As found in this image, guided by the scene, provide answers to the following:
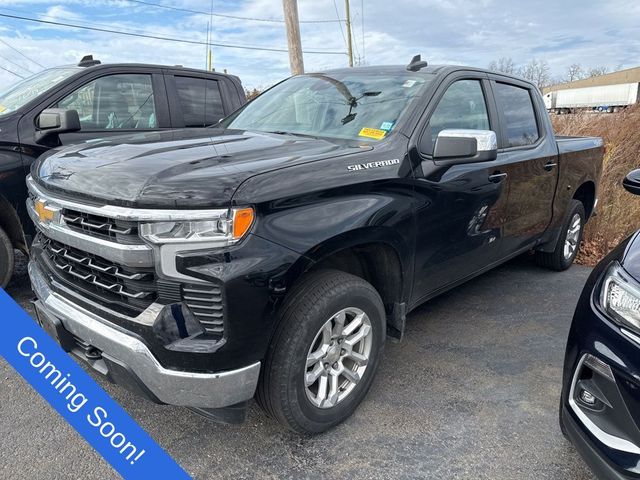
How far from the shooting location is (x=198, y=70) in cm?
504

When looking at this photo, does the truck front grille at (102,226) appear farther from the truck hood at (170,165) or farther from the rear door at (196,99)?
the rear door at (196,99)

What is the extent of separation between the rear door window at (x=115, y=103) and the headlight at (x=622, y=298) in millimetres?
3939

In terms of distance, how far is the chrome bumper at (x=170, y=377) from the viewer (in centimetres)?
194

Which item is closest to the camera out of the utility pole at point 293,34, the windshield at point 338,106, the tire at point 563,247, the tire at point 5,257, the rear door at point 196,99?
the windshield at point 338,106

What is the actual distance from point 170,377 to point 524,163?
3011 millimetres

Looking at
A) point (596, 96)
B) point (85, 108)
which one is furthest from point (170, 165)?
point (596, 96)

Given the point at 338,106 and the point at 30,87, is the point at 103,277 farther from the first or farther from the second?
the point at 30,87

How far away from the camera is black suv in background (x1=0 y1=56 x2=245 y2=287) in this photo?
12.3 feet

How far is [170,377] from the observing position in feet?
6.33

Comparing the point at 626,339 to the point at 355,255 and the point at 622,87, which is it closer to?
the point at 355,255

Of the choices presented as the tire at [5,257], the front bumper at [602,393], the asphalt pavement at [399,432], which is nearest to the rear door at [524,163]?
the asphalt pavement at [399,432]

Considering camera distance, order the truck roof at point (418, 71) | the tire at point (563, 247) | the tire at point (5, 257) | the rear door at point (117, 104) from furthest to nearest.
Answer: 1. the tire at point (563, 247)
2. the rear door at point (117, 104)
3. the tire at point (5, 257)
4. the truck roof at point (418, 71)

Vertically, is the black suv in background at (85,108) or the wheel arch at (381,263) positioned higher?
the black suv in background at (85,108)

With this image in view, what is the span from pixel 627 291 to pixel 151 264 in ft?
5.87
